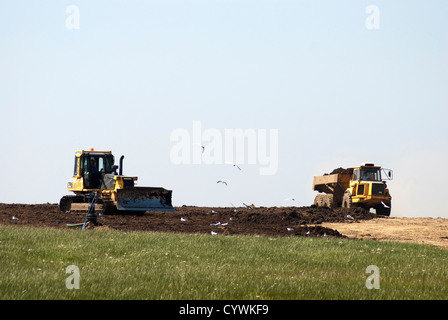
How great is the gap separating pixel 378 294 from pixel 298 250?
5.75 metres

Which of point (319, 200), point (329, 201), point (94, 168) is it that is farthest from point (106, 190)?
point (319, 200)

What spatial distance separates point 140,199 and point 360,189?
1597cm

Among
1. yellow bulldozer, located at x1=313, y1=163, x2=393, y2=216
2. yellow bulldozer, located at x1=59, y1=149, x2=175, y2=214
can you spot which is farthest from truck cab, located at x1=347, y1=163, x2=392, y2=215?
yellow bulldozer, located at x1=59, y1=149, x2=175, y2=214

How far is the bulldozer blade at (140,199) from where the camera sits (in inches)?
1217

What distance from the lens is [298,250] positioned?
17422 mm

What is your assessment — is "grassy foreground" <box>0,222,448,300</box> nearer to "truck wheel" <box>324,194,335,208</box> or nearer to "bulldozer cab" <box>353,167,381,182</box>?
"bulldozer cab" <box>353,167,381,182</box>

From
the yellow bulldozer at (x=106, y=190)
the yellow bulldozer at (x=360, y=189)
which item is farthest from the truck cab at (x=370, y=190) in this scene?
the yellow bulldozer at (x=106, y=190)

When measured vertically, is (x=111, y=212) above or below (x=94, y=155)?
below

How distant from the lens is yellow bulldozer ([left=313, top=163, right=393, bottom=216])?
132 feet

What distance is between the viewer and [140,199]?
31.2 m

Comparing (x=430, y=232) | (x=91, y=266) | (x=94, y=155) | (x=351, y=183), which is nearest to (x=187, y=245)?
(x=91, y=266)

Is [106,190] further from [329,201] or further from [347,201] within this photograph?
[329,201]
